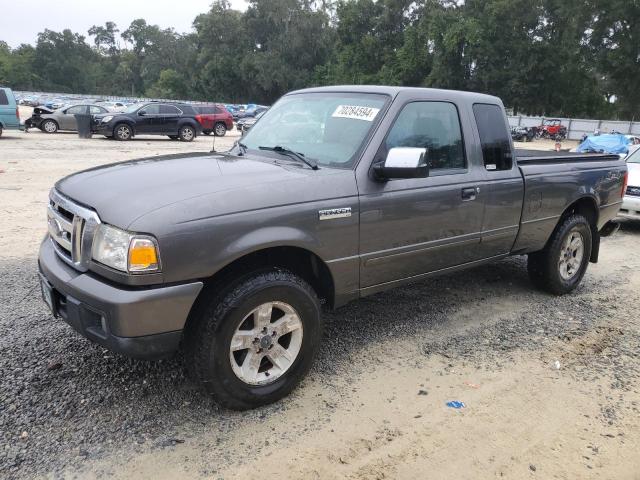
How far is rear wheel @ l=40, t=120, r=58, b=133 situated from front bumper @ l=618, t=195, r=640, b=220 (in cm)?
2211

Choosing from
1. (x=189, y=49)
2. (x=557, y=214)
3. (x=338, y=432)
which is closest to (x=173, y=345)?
(x=338, y=432)

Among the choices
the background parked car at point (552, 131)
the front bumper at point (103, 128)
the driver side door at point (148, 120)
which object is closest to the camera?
the front bumper at point (103, 128)

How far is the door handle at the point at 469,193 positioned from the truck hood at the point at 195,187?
3.57ft

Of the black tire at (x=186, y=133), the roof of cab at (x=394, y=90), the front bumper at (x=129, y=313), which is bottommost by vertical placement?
the front bumper at (x=129, y=313)

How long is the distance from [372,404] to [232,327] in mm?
1024

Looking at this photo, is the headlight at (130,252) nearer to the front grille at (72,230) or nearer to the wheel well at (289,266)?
the front grille at (72,230)

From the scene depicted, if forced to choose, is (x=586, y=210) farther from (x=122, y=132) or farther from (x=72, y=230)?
(x=122, y=132)

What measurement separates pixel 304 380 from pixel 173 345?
1049 mm

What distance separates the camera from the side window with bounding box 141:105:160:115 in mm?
21703

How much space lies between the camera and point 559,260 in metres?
5.16

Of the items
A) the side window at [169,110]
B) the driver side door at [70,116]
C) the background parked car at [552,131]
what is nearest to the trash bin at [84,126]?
→ the driver side door at [70,116]

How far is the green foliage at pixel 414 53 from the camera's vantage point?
174ft

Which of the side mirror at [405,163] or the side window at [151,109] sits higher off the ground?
the side window at [151,109]

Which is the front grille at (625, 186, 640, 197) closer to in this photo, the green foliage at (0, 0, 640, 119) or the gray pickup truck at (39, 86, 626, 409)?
the gray pickup truck at (39, 86, 626, 409)
